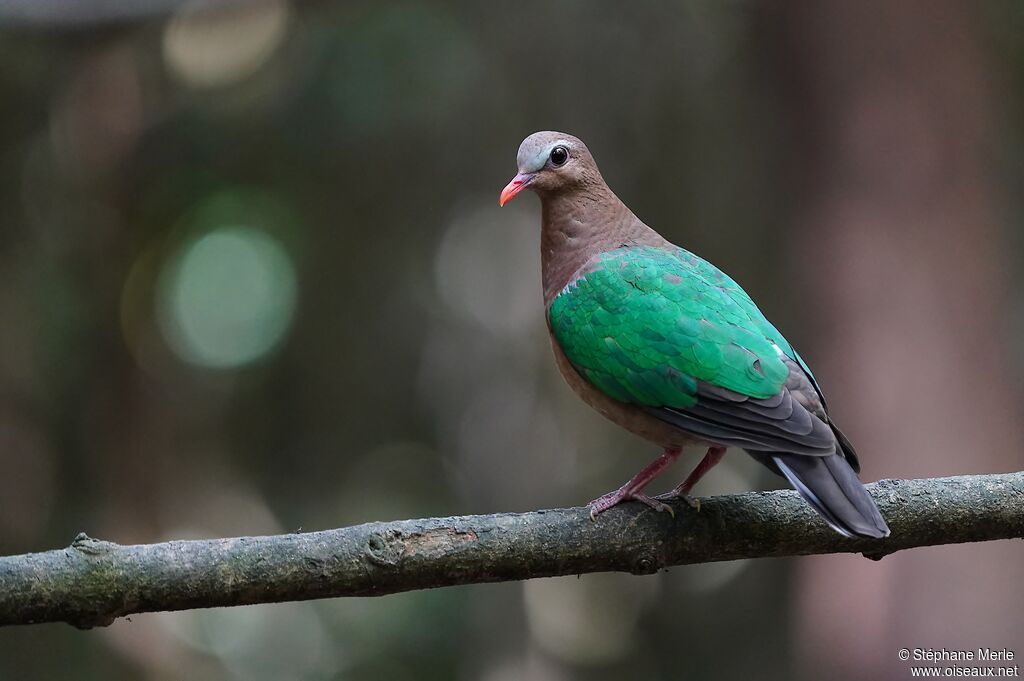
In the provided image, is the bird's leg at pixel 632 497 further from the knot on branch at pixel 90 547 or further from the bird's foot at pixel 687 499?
the knot on branch at pixel 90 547

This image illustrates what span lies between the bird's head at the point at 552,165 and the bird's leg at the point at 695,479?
55.2 inches

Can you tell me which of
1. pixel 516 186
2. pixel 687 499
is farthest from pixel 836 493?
pixel 516 186

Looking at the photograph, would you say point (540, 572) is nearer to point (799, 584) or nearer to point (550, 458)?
point (799, 584)

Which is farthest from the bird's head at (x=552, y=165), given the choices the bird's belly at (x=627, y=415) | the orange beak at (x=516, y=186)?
the bird's belly at (x=627, y=415)

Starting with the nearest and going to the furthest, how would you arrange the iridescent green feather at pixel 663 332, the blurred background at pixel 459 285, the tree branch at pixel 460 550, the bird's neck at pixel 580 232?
the tree branch at pixel 460 550 < the iridescent green feather at pixel 663 332 < the bird's neck at pixel 580 232 < the blurred background at pixel 459 285

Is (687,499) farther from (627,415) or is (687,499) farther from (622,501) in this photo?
(627,415)

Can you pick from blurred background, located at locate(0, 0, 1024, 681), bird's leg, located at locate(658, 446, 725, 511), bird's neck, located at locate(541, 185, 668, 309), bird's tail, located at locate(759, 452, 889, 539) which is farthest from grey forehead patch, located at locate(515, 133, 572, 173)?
blurred background, located at locate(0, 0, 1024, 681)

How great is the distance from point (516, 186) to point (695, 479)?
1522 mm

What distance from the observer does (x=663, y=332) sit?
14.0 ft

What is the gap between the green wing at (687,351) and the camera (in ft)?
12.8

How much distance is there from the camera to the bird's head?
4965 mm

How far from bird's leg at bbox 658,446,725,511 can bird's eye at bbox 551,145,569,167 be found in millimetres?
1478

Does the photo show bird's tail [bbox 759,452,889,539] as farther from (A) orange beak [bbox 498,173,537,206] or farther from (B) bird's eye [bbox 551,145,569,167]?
(B) bird's eye [bbox 551,145,569,167]

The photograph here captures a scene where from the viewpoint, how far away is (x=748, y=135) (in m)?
9.65
